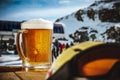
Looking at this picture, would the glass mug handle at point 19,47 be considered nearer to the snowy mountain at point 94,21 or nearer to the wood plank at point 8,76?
the wood plank at point 8,76

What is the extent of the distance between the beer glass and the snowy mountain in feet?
0.74

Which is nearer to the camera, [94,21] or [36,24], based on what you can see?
[36,24]

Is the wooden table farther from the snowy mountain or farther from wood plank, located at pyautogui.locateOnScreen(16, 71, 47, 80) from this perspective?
the snowy mountain

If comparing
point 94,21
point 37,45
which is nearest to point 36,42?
point 37,45

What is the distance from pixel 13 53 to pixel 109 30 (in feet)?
1.09

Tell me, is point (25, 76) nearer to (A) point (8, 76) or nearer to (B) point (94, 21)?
(A) point (8, 76)

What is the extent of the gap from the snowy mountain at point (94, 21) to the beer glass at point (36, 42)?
0.74 feet

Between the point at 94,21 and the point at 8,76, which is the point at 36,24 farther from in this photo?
the point at 94,21

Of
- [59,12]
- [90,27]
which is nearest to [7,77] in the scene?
[59,12]

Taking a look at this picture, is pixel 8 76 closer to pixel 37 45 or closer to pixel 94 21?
pixel 37 45

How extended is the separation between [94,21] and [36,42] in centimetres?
41

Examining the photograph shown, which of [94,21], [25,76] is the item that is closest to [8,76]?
[25,76]

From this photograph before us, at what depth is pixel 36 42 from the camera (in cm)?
55

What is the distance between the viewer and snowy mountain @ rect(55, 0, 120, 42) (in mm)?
835
